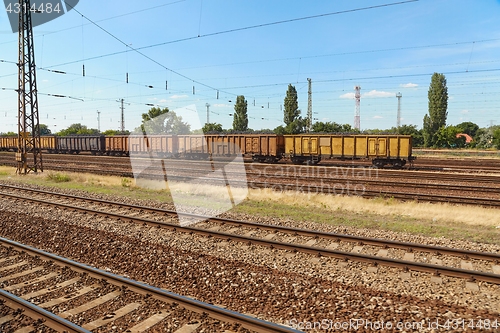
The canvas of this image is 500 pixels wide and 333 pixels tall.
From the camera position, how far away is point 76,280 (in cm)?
646

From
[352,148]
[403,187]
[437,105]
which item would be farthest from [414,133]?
[403,187]

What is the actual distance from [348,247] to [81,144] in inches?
1763

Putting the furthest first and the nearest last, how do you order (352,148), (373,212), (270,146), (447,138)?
1. (447,138)
2. (270,146)
3. (352,148)
4. (373,212)

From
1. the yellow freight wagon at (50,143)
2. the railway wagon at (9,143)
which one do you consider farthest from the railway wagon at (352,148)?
the railway wagon at (9,143)

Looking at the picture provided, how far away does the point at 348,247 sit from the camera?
26.4ft

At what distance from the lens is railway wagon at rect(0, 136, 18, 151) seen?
51.9m

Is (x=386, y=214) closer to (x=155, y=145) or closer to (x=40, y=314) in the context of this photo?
(x=40, y=314)

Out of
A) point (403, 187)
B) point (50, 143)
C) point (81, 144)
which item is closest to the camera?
point (403, 187)

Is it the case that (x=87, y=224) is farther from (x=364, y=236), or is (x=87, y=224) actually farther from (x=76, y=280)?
(x=364, y=236)

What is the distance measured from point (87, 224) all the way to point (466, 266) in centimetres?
1053

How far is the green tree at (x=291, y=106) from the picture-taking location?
246ft

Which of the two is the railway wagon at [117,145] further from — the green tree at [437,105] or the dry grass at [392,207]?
the green tree at [437,105]

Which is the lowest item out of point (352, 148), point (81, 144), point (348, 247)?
point (348, 247)

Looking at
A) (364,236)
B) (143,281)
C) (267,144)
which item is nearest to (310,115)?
(267,144)
